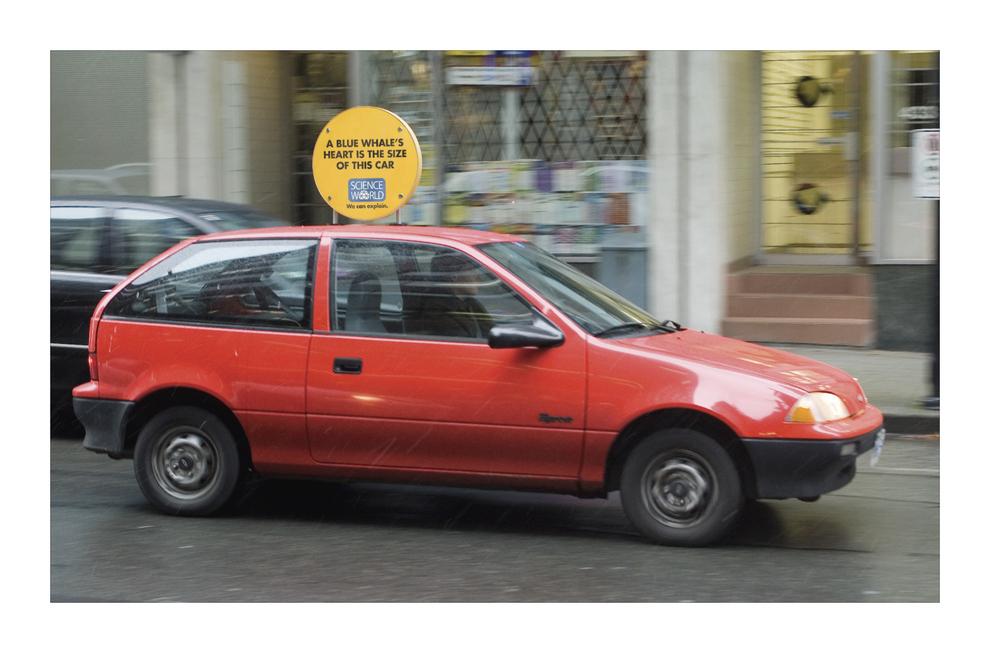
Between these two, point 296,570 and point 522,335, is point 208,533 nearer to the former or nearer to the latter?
point 296,570

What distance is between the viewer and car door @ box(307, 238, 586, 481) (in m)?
6.10

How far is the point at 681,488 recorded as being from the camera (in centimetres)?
601

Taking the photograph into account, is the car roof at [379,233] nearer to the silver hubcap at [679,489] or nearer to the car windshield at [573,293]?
the car windshield at [573,293]

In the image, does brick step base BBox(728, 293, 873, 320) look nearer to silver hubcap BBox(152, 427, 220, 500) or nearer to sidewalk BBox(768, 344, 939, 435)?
sidewalk BBox(768, 344, 939, 435)

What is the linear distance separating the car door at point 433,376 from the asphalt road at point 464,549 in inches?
17.3

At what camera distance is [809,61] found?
1321 centimetres

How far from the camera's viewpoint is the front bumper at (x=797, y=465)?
5.86 m

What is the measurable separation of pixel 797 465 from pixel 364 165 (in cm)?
479

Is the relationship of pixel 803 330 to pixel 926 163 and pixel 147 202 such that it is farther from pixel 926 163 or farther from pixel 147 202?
pixel 147 202

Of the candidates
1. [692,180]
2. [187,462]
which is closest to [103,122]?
[692,180]

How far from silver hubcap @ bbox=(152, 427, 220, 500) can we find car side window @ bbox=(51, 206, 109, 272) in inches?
101

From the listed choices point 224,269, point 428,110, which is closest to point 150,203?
point 224,269

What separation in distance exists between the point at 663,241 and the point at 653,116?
1.25 metres

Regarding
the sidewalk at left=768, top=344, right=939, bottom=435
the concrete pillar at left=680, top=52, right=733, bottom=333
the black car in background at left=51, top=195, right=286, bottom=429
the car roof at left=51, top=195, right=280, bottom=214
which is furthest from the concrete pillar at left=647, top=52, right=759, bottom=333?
the black car in background at left=51, top=195, right=286, bottom=429
